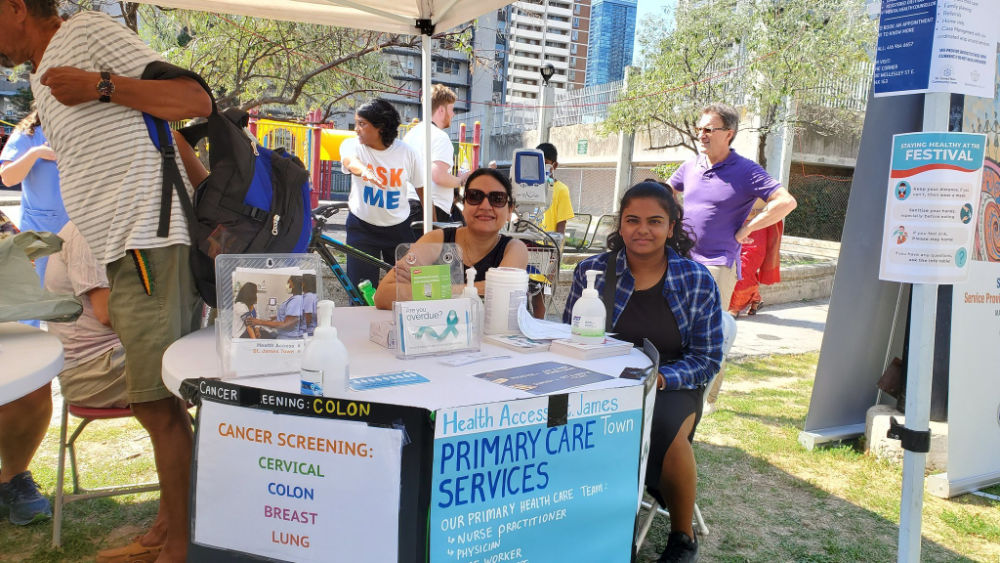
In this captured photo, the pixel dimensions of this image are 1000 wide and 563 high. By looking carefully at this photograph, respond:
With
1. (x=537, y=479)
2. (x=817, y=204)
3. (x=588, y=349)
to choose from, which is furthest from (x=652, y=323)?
(x=817, y=204)

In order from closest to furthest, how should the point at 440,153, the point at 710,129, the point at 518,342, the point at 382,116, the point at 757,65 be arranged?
the point at 518,342 < the point at 710,129 < the point at 382,116 < the point at 440,153 < the point at 757,65

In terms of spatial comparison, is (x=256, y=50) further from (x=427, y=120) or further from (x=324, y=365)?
(x=324, y=365)

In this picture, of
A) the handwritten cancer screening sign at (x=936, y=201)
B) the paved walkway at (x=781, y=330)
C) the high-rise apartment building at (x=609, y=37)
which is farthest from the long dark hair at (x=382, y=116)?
the high-rise apartment building at (x=609, y=37)

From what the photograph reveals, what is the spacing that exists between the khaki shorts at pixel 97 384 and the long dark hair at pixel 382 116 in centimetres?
229

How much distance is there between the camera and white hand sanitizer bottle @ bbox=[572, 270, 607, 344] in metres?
2.02

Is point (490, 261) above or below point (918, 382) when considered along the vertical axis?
above

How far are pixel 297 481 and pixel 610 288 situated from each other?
150 centimetres

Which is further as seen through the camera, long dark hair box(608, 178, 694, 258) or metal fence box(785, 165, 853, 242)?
metal fence box(785, 165, 853, 242)

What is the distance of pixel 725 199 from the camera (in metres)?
3.89

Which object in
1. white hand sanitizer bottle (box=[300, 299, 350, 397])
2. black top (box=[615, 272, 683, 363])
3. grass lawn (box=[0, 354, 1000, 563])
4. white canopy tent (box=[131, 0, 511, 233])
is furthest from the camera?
white canopy tent (box=[131, 0, 511, 233])

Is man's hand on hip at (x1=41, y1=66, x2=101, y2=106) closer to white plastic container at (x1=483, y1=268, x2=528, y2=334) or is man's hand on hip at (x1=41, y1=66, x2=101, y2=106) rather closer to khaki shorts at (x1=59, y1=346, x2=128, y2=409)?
khaki shorts at (x1=59, y1=346, x2=128, y2=409)

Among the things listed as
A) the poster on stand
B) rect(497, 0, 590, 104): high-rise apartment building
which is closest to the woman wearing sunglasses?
the poster on stand

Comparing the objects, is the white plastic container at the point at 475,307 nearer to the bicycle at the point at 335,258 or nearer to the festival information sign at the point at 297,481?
the festival information sign at the point at 297,481

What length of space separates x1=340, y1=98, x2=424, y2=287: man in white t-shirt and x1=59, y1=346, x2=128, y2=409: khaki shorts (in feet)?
6.24
